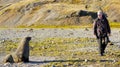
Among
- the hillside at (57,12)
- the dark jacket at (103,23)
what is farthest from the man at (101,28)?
the hillside at (57,12)

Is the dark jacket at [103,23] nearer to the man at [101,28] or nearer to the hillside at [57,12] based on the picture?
the man at [101,28]

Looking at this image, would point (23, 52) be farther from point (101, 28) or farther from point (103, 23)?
point (103, 23)

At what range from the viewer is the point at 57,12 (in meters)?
154

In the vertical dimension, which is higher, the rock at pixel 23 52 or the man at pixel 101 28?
the man at pixel 101 28

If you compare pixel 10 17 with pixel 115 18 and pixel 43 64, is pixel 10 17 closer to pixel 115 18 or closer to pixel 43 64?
pixel 115 18

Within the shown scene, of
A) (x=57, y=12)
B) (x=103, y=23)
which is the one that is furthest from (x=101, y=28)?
(x=57, y=12)

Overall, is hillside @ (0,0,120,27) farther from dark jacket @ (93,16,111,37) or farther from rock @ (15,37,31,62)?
rock @ (15,37,31,62)

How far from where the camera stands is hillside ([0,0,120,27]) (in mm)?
147500

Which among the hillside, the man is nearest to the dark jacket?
the man

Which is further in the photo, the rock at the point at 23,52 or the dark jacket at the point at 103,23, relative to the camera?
the dark jacket at the point at 103,23

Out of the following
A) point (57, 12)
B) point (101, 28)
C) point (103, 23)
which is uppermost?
point (103, 23)

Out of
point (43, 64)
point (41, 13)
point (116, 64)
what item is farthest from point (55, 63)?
point (41, 13)

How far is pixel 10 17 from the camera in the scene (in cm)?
16488

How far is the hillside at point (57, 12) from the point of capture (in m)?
148
